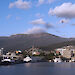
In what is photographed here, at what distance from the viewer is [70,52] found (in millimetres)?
50500

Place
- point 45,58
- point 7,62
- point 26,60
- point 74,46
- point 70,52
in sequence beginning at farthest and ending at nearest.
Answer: point 74,46 → point 70,52 → point 45,58 → point 26,60 → point 7,62

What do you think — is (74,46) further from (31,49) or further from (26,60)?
(26,60)

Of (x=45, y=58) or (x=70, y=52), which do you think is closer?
(x=45, y=58)

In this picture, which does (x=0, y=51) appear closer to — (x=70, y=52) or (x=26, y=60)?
(x=26, y=60)

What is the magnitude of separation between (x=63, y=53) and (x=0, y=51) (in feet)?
49.1

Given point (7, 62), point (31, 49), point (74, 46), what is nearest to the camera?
point (7, 62)

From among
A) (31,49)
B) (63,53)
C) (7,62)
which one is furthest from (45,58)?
(7,62)

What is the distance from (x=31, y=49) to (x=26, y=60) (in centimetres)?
1893

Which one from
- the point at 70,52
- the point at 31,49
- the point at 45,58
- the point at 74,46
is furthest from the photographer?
the point at 74,46

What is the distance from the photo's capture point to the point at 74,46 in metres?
61.8

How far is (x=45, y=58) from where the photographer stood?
44062 mm

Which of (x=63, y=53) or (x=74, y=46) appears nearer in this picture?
(x=63, y=53)

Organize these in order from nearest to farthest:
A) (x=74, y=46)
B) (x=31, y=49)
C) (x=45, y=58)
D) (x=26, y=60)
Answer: (x=26, y=60)
(x=45, y=58)
(x=31, y=49)
(x=74, y=46)

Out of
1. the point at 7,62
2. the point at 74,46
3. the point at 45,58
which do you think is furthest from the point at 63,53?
the point at 7,62
